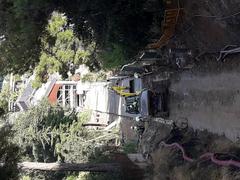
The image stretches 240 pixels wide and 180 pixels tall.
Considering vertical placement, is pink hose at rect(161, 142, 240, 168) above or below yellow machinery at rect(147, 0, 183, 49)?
below

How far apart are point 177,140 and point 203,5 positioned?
17.8 ft

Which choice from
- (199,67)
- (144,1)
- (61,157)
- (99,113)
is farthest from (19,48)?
(99,113)

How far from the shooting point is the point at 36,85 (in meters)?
24.1

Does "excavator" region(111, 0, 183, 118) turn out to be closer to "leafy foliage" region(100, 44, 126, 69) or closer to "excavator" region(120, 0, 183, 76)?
"excavator" region(120, 0, 183, 76)

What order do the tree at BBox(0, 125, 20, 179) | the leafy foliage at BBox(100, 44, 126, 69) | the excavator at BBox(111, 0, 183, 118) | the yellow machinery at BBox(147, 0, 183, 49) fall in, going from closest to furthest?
the tree at BBox(0, 125, 20, 179)
the yellow machinery at BBox(147, 0, 183, 49)
the excavator at BBox(111, 0, 183, 118)
the leafy foliage at BBox(100, 44, 126, 69)

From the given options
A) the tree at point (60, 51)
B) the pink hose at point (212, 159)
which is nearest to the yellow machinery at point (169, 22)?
the pink hose at point (212, 159)

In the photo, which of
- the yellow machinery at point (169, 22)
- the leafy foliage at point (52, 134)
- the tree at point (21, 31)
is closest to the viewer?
the yellow machinery at point (169, 22)

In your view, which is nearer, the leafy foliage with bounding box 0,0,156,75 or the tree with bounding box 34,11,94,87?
the leafy foliage with bounding box 0,0,156,75

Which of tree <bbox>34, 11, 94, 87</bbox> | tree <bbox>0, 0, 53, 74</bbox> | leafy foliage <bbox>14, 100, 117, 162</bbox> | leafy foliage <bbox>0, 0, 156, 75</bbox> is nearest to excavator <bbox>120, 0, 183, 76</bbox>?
leafy foliage <bbox>0, 0, 156, 75</bbox>

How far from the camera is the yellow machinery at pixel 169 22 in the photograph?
14.7 m

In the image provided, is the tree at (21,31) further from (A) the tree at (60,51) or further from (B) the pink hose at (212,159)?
(B) the pink hose at (212,159)

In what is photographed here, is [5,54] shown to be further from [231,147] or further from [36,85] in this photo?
[231,147]

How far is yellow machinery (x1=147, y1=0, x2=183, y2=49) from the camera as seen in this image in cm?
1470

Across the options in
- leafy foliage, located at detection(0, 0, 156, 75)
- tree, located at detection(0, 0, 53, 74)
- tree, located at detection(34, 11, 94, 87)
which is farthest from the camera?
tree, located at detection(34, 11, 94, 87)
